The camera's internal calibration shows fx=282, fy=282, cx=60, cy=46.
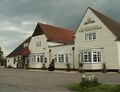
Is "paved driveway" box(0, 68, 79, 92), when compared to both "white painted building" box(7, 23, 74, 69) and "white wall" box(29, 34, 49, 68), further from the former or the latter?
"white wall" box(29, 34, 49, 68)

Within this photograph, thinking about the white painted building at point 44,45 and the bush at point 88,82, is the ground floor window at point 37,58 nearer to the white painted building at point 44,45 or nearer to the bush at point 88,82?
the white painted building at point 44,45

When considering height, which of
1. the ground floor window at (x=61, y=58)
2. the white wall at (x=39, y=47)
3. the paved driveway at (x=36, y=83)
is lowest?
the paved driveway at (x=36, y=83)

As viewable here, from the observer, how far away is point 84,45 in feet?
146

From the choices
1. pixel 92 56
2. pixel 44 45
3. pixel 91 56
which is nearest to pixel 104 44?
pixel 92 56

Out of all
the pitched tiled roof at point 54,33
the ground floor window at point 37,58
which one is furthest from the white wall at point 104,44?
the ground floor window at point 37,58

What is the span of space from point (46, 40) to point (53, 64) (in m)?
6.30

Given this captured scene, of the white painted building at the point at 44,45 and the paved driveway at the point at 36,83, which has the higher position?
the white painted building at the point at 44,45

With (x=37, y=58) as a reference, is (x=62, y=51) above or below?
above

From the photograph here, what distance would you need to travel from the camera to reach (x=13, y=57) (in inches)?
2564

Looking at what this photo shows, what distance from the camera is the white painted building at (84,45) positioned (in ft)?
134

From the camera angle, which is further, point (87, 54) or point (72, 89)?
point (87, 54)

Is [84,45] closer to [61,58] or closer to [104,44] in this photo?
[104,44]

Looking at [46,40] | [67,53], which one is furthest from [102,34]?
[46,40]

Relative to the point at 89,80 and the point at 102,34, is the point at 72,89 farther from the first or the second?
the point at 102,34
